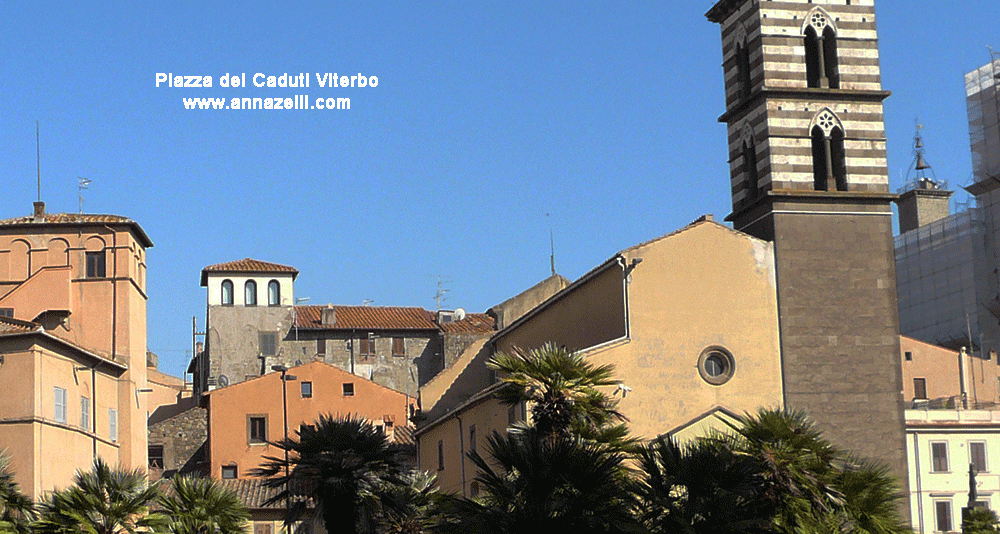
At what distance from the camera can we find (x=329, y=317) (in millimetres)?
73625

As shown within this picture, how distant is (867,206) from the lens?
3762cm

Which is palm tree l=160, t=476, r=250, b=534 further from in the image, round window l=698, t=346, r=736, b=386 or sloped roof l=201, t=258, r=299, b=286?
sloped roof l=201, t=258, r=299, b=286

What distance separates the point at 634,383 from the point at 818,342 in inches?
202

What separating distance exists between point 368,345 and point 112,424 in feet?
84.1

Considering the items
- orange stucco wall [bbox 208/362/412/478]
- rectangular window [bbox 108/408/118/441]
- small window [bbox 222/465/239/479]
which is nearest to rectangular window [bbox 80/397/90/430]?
rectangular window [bbox 108/408/118/441]

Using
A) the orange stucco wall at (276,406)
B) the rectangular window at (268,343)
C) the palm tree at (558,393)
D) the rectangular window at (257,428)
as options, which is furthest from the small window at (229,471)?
the palm tree at (558,393)

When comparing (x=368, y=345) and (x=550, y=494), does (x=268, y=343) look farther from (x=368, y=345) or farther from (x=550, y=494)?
(x=550, y=494)

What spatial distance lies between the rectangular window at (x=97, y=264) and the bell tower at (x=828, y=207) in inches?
940

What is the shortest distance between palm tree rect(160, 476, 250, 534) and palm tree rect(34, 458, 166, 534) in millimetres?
542

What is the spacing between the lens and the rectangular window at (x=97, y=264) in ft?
164

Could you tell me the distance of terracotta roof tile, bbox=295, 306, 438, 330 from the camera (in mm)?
73500

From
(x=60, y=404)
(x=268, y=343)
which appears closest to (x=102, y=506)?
(x=60, y=404)


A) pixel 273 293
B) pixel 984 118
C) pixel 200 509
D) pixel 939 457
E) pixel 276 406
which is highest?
pixel 984 118

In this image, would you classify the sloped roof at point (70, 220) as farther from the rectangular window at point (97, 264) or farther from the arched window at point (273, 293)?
the arched window at point (273, 293)
